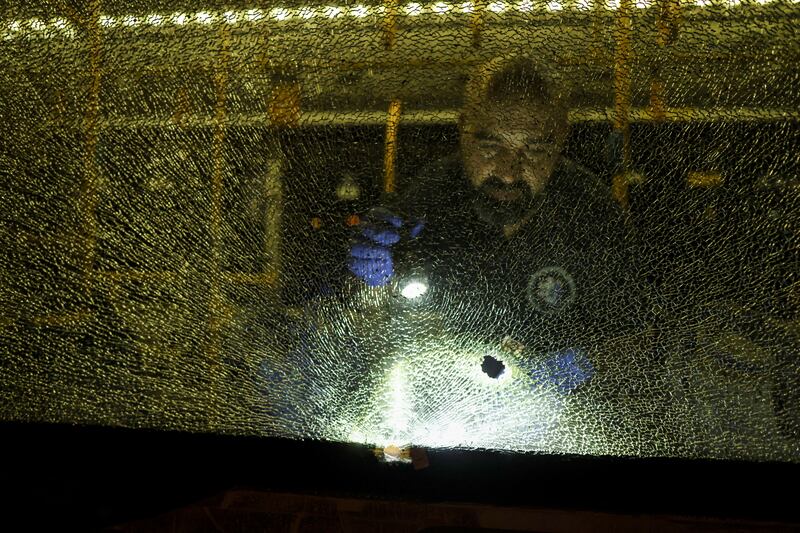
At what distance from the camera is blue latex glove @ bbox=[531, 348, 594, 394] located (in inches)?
25.5

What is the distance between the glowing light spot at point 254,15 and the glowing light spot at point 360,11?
0.39 feet

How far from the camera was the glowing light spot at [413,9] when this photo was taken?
68 cm

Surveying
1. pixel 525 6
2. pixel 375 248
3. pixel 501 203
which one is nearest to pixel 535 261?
pixel 501 203

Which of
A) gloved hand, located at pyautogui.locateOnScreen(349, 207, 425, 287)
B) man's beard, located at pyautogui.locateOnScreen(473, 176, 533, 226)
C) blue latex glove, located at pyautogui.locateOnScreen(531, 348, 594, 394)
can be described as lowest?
blue latex glove, located at pyautogui.locateOnScreen(531, 348, 594, 394)

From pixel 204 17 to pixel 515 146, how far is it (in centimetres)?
43

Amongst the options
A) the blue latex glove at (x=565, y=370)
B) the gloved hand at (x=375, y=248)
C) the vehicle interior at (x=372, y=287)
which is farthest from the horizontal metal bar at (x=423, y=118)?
the blue latex glove at (x=565, y=370)

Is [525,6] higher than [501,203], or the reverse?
[525,6]

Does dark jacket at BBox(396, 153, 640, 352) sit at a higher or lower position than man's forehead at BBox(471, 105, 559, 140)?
lower

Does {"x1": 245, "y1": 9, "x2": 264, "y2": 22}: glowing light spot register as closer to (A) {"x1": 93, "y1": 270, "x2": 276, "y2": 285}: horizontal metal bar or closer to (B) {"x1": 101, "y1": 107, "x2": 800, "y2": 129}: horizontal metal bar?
(B) {"x1": 101, "y1": 107, "x2": 800, "y2": 129}: horizontal metal bar

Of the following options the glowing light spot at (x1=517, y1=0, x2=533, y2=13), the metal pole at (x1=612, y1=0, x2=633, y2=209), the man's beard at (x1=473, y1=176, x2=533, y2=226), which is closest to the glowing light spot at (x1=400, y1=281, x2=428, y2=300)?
the man's beard at (x1=473, y1=176, x2=533, y2=226)

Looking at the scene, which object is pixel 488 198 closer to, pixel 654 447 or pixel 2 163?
pixel 654 447

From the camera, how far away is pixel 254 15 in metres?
0.71

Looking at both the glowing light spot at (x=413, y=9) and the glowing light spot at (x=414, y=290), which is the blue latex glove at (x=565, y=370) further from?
the glowing light spot at (x=413, y=9)

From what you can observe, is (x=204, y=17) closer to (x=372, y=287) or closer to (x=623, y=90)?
(x=372, y=287)
